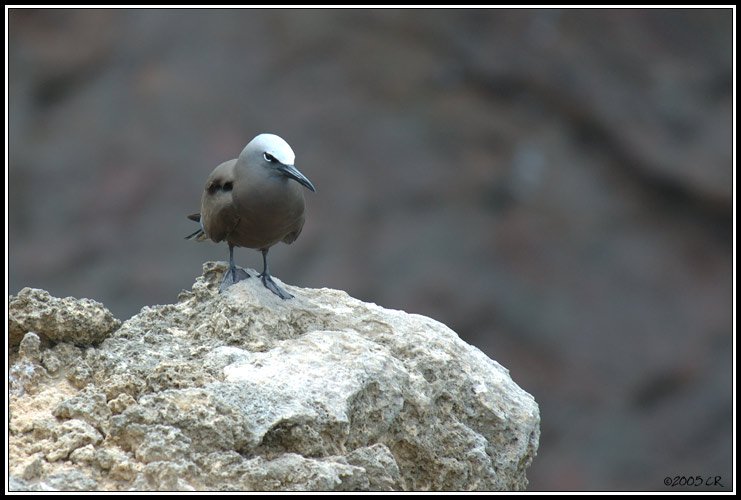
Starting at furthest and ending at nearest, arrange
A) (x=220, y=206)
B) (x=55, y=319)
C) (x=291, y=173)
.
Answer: (x=220, y=206), (x=291, y=173), (x=55, y=319)

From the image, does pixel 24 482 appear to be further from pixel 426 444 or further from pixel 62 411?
pixel 426 444

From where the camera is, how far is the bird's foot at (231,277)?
6113 millimetres

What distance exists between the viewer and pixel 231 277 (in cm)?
621

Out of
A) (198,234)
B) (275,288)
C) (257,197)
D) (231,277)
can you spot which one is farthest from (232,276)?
(198,234)

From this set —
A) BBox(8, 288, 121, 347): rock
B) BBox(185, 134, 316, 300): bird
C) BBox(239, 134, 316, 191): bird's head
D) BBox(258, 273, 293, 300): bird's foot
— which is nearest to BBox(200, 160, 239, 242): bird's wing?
BBox(185, 134, 316, 300): bird

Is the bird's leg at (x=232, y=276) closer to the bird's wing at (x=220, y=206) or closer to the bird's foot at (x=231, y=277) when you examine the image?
the bird's foot at (x=231, y=277)

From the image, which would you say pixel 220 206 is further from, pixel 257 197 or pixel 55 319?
pixel 55 319

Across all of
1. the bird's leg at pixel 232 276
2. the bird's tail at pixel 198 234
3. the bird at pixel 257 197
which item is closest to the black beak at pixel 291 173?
the bird at pixel 257 197

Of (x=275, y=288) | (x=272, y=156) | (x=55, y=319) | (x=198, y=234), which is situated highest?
(x=272, y=156)

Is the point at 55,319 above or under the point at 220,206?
under

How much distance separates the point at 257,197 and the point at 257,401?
75.5 inches

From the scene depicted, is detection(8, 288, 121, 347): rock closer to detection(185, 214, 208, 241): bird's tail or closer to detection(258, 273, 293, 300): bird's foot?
detection(258, 273, 293, 300): bird's foot

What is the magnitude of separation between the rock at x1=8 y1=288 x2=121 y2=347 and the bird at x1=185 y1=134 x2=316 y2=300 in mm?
1080

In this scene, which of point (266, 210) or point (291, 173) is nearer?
point (291, 173)
